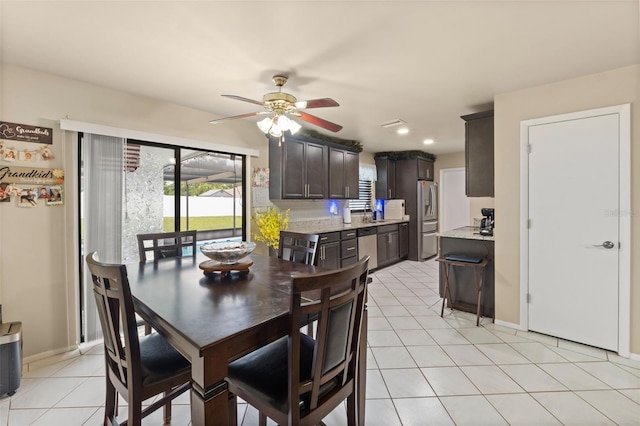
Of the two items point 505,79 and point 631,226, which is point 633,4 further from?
point 631,226

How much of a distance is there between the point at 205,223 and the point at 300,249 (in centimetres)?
172

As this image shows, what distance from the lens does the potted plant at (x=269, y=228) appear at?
361 cm

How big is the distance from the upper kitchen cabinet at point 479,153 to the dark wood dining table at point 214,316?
2.41 m

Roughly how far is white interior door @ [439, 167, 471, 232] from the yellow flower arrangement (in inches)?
169

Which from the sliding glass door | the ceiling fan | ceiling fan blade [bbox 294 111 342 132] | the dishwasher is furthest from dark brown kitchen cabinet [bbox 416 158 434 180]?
the ceiling fan

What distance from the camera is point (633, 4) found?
5.25 ft

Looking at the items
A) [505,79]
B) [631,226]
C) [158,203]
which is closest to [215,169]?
[158,203]

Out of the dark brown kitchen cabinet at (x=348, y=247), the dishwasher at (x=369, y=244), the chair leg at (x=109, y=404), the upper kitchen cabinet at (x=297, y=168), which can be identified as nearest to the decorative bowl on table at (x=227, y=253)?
the chair leg at (x=109, y=404)

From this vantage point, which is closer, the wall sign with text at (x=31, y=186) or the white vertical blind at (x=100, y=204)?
the wall sign with text at (x=31, y=186)

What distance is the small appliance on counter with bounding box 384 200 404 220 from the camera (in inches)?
240

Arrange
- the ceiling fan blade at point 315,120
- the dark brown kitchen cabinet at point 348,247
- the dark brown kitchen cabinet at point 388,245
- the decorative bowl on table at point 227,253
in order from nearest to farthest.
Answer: the decorative bowl on table at point 227,253 < the ceiling fan blade at point 315,120 < the dark brown kitchen cabinet at point 348,247 < the dark brown kitchen cabinet at point 388,245

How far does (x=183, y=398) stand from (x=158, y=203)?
194 cm

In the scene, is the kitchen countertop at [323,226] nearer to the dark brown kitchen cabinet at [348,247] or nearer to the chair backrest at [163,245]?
the dark brown kitchen cabinet at [348,247]

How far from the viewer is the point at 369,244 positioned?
514cm
